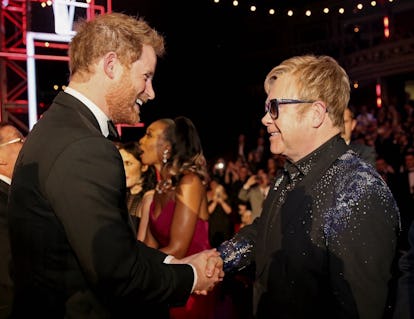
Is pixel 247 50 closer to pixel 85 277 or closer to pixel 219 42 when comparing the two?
pixel 219 42

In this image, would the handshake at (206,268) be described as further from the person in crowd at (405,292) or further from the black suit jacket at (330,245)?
the person in crowd at (405,292)

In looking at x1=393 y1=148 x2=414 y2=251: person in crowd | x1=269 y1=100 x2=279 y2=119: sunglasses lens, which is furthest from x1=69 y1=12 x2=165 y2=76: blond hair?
x1=393 y1=148 x2=414 y2=251: person in crowd

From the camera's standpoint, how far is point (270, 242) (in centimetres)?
252

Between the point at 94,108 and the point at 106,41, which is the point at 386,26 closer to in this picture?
the point at 106,41

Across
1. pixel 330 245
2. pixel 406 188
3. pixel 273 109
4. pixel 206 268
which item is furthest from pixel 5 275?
pixel 406 188

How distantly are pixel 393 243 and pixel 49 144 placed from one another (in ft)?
4.96

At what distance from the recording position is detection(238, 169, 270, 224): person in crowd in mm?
9289

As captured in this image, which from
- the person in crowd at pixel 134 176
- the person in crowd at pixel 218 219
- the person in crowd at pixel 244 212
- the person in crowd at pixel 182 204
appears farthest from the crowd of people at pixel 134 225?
the person in crowd at pixel 244 212

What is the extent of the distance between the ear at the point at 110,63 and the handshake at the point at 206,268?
37.5 inches

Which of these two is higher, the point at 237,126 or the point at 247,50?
the point at 247,50

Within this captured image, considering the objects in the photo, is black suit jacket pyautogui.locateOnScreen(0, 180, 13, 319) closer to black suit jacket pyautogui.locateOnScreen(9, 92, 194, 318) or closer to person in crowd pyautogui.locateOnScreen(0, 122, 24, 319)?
person in crowd pyautogui.locateOnScreen(0, 122, 24, 319)

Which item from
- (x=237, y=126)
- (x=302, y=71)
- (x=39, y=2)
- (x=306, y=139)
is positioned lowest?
(x=237, y=126)

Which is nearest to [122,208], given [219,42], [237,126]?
[219,42]

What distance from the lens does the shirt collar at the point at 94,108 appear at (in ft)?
7.12
